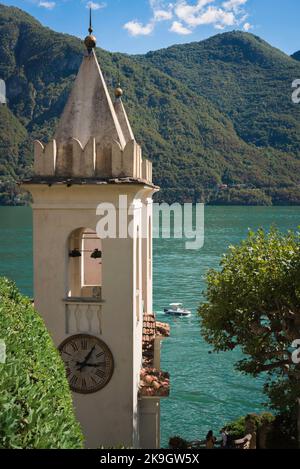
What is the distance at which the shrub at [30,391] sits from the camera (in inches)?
206

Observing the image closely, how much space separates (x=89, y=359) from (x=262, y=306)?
21.6 feet

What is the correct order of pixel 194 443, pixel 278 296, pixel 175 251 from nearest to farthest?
pixel 278 296 < pixel 194 443 < pixel 175 251

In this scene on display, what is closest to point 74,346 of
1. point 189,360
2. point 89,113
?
point 89,113

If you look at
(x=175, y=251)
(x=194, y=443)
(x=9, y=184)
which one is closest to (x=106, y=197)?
(x=194, y=443)

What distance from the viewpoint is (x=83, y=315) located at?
12344 millimetres

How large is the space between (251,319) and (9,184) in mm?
158213

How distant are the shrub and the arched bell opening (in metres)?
5.39

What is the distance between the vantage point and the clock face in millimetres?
12133

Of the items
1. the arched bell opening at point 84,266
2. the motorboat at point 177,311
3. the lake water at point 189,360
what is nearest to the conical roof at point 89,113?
the arched bell opening at point 84,266

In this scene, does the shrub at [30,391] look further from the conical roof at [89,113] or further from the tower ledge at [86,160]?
the conical roof at [89,113]

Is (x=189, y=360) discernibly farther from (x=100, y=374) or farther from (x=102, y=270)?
(x=102, y=270)

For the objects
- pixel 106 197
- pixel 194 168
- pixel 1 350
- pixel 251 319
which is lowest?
pixel 251 319
